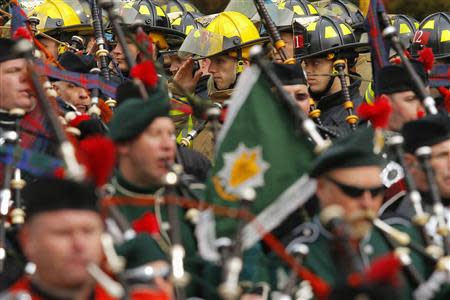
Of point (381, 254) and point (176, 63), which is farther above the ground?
point (381, 254)

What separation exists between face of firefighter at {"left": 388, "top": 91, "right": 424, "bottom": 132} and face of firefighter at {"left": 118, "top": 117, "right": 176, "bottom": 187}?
104 inches

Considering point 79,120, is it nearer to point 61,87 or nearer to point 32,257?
point 61,87

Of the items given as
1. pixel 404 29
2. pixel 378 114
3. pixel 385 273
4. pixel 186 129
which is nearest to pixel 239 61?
pixel 186 129

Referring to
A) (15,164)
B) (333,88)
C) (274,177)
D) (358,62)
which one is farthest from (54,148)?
(358,62)

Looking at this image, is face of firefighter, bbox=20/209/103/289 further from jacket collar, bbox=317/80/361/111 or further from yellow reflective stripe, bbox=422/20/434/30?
yellow reflective stripe, bbox=422/20/434/30

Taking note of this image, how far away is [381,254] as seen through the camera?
30.6 feet

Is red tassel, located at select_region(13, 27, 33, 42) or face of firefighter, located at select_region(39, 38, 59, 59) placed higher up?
red tassel, located at select_region(13, 27, 33, 42)

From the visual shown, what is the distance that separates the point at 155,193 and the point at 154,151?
11.8 inches

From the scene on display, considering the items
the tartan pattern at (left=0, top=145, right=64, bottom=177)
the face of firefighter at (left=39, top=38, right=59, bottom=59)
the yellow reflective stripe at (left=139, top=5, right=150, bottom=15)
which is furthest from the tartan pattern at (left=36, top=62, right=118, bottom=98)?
the yellow reflective stripe at (left=139, top=5, right=150, bottom=15)

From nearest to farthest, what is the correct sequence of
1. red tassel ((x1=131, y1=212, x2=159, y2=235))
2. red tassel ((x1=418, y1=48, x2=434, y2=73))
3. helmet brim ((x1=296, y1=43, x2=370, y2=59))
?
red tassel ((x1=131, y1=212, x2=159, y2=235)), red tassel ((x1=418, y1=48, x2=434, y2=73)), helmet brim ((x1=296, y1=43, x2=370, y2=59))

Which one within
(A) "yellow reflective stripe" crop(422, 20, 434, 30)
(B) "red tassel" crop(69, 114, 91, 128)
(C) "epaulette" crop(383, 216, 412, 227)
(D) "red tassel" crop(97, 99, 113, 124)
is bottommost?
(A) "yellow reflective stripe" crop(422, 20, 434, 30)

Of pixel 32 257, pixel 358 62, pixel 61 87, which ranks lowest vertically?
pixel 358 62

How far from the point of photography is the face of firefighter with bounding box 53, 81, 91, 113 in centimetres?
1338

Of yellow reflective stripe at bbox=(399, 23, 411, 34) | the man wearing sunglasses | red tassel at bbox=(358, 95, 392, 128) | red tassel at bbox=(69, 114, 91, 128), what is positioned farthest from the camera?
yellow reflective stripe at bbox=(399, 23, 411, 34)
